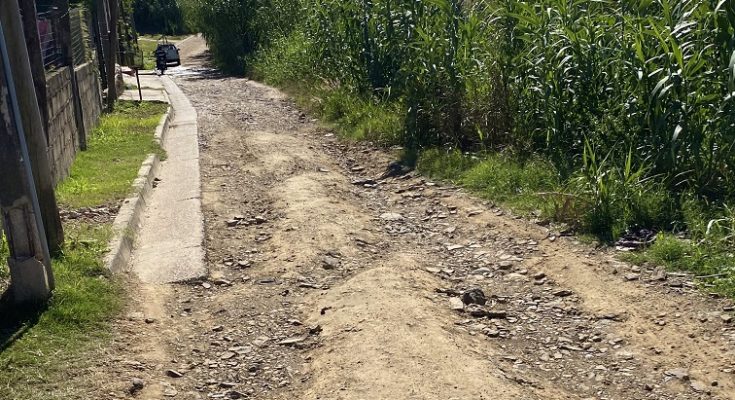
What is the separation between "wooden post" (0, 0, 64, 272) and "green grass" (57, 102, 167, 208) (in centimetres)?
197

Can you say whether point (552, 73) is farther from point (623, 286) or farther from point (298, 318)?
point (298, 318)

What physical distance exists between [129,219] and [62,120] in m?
3.14

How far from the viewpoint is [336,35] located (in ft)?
48.5

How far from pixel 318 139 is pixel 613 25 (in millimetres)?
5646

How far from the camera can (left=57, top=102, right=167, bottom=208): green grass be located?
27.8 ft

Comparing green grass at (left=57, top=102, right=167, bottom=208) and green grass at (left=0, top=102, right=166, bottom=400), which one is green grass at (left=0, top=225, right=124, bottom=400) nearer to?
green grass at (left=0, top=102, right=166, bottom=400)

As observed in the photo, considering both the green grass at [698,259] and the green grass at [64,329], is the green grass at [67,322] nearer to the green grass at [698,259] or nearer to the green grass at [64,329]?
the green grass at [64,329]

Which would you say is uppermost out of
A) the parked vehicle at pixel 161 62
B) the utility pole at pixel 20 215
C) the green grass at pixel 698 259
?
the utility pole at pixel 20 215

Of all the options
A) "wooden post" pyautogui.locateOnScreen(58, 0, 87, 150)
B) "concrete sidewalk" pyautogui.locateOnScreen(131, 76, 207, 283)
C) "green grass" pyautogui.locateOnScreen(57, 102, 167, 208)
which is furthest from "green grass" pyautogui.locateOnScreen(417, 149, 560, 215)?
"wooden post" pyautogui.locateOnScreen(58, 0, 87, 150)

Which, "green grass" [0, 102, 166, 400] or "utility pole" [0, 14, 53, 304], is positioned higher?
"utility pole" [0, 14, 53, 304]

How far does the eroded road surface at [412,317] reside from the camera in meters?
4.55

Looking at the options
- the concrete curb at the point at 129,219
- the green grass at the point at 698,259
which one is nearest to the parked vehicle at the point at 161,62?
the concrete curb at the point at 129,219

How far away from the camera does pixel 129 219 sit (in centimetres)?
758

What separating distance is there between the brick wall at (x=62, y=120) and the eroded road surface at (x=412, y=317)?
185 cm
